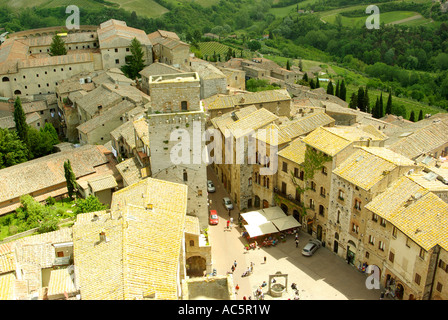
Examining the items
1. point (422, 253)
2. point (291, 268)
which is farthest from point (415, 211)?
point (291, 268)

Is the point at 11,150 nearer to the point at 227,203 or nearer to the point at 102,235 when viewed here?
the point at 227,203

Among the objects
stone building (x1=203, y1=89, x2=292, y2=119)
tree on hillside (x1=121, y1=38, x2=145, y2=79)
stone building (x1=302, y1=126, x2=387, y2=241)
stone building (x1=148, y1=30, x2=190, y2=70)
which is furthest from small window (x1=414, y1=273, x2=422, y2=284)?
tree on hillside (x1=121, y1=38, x2=145, y2=79)

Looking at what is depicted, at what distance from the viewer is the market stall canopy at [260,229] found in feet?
169

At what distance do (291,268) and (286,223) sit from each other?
23.0ft

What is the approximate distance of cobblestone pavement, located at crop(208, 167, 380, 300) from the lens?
142 feet

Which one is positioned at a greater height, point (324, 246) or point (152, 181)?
point (152, 181)

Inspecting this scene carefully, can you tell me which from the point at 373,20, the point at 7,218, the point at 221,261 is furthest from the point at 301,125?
the point at 373,20

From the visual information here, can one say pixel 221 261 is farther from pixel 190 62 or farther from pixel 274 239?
pixel 190 62

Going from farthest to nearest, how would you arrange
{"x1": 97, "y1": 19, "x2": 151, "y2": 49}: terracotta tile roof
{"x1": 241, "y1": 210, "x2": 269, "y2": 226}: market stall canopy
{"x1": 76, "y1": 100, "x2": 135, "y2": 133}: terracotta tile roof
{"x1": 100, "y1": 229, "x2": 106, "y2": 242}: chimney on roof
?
{"x1": 97, "y1": 19, "x2": 151, "y2": 49}: terracotta tile roof, {"x1": 76, "y1": 100, "x2": 135, "y2": 133}: terracotta tile roof, {"x1": 241, "y1": 210, "x2": 269, "y2": 226}: market stall canopy, {"x1": 100, "y1": 229, "x2": 106, "y2": 242}: chimney on roof

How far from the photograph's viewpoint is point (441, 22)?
177 m

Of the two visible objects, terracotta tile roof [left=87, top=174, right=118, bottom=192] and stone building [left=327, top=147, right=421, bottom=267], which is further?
terracotta tile roof [left=87, top=174, right=118, bottom=192]

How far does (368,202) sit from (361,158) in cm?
535

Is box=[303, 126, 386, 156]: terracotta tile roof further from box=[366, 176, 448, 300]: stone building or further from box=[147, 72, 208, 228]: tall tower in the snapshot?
box=[147, 72, 208, 228]: tall tower

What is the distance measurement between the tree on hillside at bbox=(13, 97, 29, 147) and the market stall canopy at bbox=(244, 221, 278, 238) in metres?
42.7
